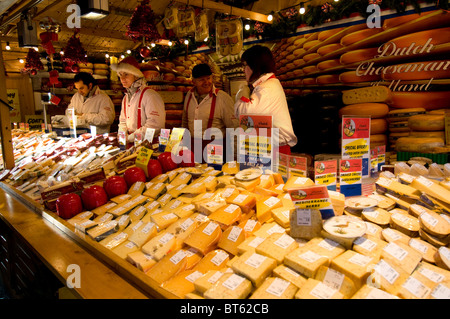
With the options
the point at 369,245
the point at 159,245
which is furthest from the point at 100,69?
the point at 369,245

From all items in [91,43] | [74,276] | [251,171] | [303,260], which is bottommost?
[74,276]

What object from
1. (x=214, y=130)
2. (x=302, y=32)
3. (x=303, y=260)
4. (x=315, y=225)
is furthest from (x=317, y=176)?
(x=302, y=32)

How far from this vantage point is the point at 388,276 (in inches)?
45.4

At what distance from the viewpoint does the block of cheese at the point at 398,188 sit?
1789 millimetres

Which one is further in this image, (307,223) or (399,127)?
(399,127)

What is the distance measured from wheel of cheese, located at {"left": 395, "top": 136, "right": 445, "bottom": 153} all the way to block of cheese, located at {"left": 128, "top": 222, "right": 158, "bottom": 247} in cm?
346

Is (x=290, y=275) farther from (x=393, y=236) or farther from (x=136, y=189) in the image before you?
(x=136, y=189)

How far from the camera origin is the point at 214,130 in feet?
13.4

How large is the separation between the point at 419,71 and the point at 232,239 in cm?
417

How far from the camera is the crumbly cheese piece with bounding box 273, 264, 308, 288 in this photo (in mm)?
1195

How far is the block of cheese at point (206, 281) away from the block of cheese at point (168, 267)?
198 millimetres

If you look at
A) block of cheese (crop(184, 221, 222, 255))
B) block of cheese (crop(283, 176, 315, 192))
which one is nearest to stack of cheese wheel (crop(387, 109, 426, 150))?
block of cheese (crop(283, 176, 315, 192))
